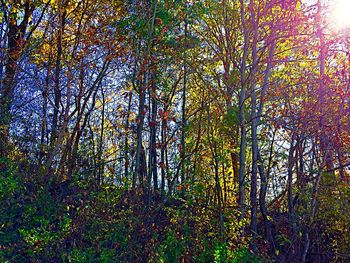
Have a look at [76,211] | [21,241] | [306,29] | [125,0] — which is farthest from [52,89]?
[306,29]

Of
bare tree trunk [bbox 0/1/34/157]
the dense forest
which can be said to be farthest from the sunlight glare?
bare tree trunk [bbox 0/1/34/157]

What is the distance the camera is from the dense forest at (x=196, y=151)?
5.23 metres

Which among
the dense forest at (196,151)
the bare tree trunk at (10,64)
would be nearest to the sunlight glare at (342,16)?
the dense forest at (196,151)

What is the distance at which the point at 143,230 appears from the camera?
5.36 metres

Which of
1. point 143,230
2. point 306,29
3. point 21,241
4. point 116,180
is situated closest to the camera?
point 21,241

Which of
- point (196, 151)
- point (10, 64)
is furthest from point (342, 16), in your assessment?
point (10, 64)

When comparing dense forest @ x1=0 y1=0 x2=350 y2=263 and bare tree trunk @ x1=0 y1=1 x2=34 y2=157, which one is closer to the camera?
dense forest @ x1=0 y1=0 x2=350 y2=263

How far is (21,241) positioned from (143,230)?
5.38 ft

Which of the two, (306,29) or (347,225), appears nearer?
(347,225)

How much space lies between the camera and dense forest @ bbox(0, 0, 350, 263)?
5.23 metres

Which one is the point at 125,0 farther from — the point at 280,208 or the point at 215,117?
the point at 280,208

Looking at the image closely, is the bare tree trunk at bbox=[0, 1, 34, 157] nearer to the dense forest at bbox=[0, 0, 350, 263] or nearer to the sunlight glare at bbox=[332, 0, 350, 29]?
the dense forest at bbox=[0, 0, 350, 263]

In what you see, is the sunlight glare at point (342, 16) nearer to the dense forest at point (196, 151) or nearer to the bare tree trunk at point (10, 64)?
the dense forest at point (196, 151)

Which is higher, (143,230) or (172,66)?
(172,66)
